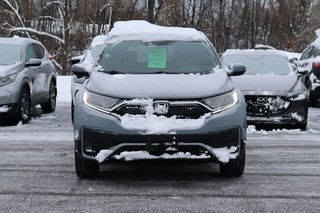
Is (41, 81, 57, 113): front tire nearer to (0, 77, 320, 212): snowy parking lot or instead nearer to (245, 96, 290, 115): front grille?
(0, 77, 320, 212): snowy parking lot

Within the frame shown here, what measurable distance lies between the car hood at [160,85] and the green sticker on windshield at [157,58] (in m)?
0.42

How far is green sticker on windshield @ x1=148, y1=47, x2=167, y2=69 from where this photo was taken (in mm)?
Answer: 7520

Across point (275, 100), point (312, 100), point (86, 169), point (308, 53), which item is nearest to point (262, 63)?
point (275, 100)

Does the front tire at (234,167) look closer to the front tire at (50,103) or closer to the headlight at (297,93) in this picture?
the headlight at (297,93)

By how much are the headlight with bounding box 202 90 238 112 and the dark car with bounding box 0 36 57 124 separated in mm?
5784

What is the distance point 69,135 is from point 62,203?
179 inches

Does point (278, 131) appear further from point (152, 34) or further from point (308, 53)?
point (308, 53)

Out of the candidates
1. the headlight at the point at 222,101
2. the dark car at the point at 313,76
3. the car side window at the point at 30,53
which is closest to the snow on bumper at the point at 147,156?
the headlight at the point at 222,101

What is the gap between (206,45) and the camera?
320 inches

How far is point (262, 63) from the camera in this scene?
42.2 ft

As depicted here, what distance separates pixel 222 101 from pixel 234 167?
0.78 metres

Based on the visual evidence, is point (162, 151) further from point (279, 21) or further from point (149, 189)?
point (279, 21)

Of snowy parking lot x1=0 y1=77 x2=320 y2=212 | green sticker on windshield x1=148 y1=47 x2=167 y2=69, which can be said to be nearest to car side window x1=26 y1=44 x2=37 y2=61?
snowy parking lot x1=0 y1=77 x2=320 y2=212

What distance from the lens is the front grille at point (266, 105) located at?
10.9 meters
